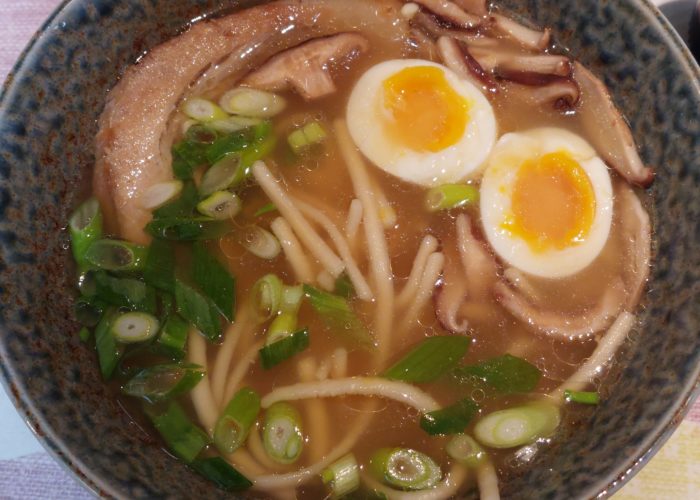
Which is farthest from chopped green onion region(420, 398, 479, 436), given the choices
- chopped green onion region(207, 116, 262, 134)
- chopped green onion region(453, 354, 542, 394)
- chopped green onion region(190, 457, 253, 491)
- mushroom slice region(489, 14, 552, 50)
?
mushroom slice region(489, 14, 552, 50)

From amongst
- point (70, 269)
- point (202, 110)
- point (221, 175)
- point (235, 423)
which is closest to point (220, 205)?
point (221, 175)

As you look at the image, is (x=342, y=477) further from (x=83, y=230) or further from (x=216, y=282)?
(x=83, y=230)

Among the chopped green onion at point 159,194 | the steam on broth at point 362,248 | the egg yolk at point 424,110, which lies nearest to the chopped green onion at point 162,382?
the steam on broth at point 362,248

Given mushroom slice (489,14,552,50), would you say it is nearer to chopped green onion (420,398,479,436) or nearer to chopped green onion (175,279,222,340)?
chopped green onion (420,398,479,436)

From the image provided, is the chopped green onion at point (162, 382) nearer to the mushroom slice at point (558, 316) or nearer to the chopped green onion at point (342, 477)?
the chopped green onion at point (342, 477)

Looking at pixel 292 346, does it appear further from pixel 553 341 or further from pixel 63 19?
pixel 63 19

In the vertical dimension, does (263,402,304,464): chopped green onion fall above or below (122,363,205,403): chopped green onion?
below
